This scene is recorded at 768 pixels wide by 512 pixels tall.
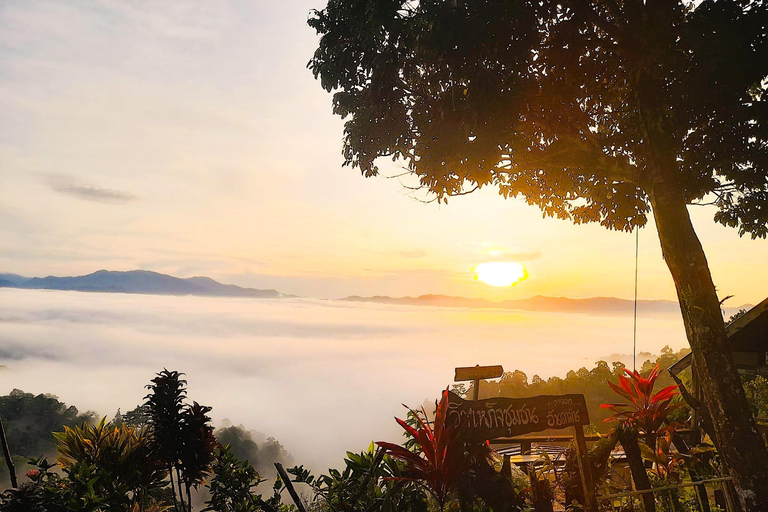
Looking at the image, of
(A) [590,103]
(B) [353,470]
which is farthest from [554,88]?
(B) [353,470]

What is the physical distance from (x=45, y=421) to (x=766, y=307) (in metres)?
69.5

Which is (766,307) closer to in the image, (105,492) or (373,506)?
(373,506)

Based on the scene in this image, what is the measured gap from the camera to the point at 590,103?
11172 mm

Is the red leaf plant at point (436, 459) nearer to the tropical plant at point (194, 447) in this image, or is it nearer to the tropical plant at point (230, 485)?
Result: the tropical plant at point (230, 485)

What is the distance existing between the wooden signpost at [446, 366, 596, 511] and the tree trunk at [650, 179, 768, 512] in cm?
245

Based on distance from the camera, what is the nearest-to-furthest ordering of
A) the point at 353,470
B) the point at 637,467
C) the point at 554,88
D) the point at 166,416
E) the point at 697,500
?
the point at 353,470 → the point at 166,416 → the point at 637,467 → the point at 697,500 → the point at 554,88

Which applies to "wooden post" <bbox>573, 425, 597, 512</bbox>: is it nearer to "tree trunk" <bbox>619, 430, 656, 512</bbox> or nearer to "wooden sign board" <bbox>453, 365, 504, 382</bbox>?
"tree trunk" <bbox>619, 430, 656, 512</bbox>

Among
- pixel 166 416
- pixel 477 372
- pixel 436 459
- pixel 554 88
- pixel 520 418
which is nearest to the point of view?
pixel 436 459

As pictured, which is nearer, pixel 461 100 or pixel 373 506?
pixel 373 506

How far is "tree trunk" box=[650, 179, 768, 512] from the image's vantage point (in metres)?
6.89

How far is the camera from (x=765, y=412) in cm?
1453

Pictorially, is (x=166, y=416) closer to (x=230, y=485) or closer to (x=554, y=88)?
(x=230, y=485)

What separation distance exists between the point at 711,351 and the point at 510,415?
3.88 meters

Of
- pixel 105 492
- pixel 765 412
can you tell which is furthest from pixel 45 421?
pixel 765 412
